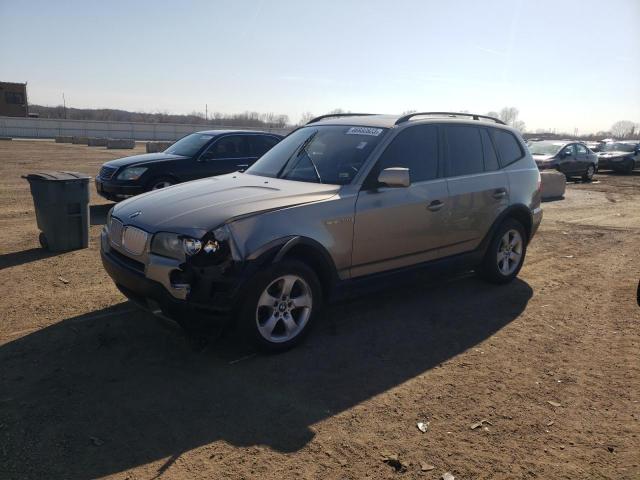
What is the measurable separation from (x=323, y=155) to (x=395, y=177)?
88 centimetres

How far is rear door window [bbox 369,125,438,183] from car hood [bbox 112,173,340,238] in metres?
0.65

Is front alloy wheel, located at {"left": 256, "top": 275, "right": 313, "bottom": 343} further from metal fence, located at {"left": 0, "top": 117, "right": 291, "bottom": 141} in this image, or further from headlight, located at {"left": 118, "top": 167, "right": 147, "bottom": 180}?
metal fence, located at {"left": 0, "top": 117, "right": 291, "bottom": 141}

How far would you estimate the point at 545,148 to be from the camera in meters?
20.4

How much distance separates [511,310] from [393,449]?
2.90 m

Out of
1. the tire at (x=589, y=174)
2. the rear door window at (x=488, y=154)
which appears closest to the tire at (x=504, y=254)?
the rear door window at (x=488, y=154)

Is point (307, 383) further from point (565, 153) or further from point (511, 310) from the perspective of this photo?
point (565, 153)

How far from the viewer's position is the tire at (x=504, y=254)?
5.87 m

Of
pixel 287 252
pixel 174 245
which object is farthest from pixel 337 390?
pixel 174 245

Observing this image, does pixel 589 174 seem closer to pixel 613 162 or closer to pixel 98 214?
pixel 613 162

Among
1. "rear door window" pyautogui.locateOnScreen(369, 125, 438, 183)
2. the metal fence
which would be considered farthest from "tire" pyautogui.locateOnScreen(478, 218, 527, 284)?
the metal fence

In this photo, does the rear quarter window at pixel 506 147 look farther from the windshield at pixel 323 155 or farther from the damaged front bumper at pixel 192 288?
the damaged front bumper at pixel 192 288

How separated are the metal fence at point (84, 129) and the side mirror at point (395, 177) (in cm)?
4043

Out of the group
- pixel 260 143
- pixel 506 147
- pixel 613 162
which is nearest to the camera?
pixel 506 147

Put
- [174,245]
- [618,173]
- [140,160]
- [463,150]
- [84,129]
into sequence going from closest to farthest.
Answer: [174,245], [463,150], [140,160], [618,173], [84,129]
